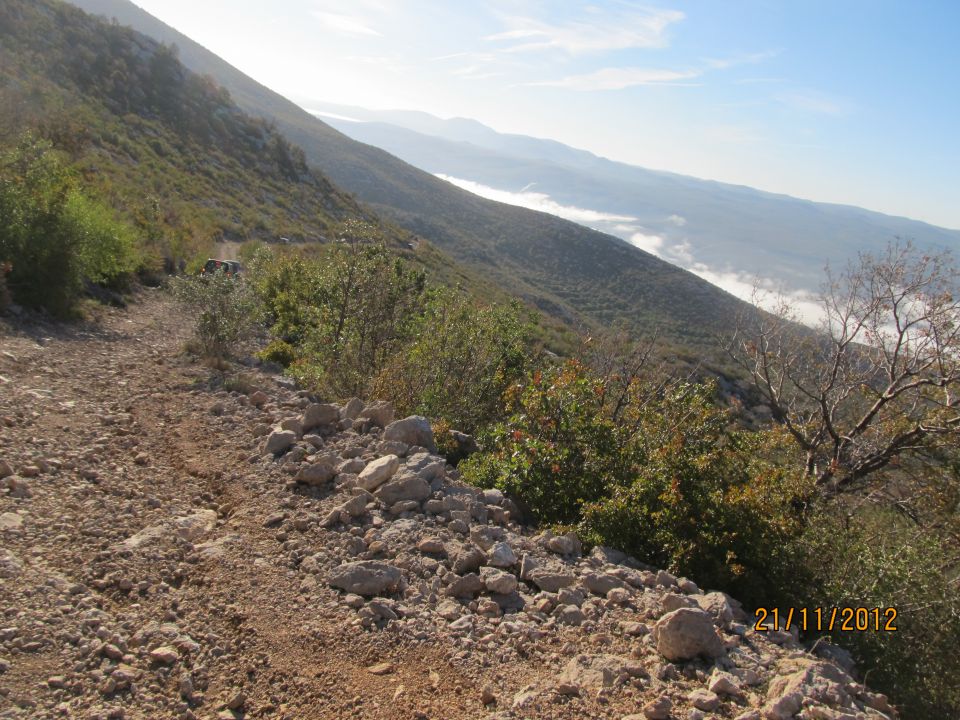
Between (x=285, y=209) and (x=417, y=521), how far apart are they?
34.7 m

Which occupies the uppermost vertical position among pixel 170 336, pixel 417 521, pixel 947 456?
pixel 947 456

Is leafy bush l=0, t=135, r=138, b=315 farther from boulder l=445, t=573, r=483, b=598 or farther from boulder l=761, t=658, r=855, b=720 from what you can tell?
boulder l=761, t=658, r=855, b=720

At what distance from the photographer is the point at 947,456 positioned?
28.1ft

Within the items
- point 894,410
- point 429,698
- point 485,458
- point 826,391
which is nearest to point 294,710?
point 429,698

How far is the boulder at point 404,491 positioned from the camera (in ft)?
17.1

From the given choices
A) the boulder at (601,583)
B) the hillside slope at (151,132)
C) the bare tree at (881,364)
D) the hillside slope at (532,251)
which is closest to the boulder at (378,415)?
the boulder at (601,583)

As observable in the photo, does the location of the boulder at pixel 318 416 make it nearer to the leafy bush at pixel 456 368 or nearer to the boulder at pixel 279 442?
the boulder at pixel 279 442

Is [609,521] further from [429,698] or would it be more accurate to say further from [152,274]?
[152,274]

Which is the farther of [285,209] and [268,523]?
[285,209]

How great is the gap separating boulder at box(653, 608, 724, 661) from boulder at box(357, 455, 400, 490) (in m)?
2.65

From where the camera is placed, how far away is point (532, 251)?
208ft

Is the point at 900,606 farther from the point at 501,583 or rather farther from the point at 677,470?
the point at 501,583
